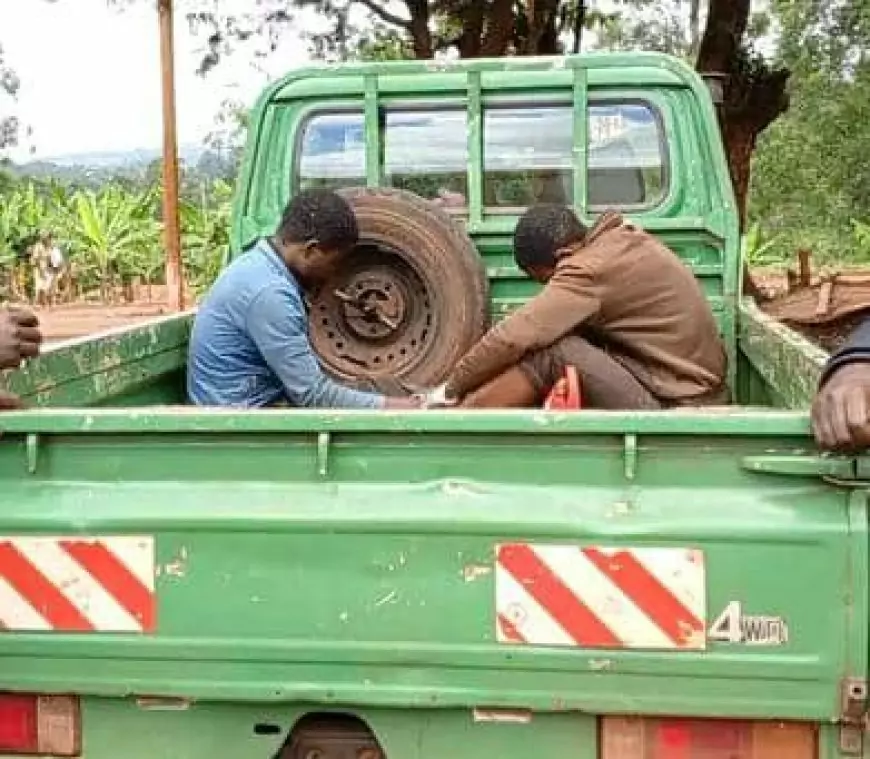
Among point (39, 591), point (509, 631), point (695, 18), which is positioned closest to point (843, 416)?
point (509, 631)

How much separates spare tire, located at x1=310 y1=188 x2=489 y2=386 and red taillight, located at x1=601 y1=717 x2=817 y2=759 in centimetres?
194

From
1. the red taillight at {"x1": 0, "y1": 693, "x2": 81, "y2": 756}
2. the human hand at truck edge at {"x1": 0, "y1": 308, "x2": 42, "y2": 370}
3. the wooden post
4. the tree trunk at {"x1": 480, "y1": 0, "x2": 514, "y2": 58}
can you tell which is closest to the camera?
the red taillight at {"x1": 0, "y1": 693, "x2": 81, "y2": 756}

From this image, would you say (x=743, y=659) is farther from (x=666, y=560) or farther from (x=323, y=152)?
(x=323, y=152)

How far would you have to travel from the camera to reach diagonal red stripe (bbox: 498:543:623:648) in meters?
2.71

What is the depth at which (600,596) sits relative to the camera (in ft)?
8.87

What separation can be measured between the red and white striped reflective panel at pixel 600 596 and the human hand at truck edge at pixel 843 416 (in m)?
0.30

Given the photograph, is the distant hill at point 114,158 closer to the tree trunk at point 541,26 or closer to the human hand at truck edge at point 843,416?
the tree trunk at point 541,26

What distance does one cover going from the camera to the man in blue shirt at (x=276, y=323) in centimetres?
387

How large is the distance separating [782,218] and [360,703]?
104 feet

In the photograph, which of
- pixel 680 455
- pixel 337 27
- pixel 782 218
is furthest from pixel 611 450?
pixel 782 218

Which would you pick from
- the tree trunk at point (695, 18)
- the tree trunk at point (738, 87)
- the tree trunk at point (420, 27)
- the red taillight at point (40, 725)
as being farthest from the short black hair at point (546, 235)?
the tree trunk at point (695, 18)

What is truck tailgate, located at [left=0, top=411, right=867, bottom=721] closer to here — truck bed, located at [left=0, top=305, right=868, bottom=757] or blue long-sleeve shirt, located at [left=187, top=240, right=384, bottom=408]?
truck bed, located at [left=0, top=305, right=868, bottom=757]

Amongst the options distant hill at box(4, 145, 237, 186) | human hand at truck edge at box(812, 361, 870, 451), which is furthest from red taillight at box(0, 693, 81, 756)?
distant hill at box(4, 145, 237, 186)

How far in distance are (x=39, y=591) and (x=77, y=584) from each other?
0.08 m
